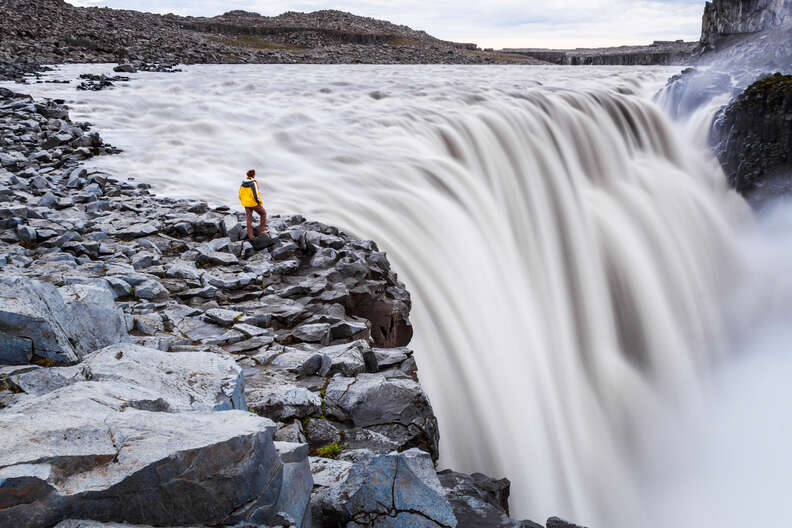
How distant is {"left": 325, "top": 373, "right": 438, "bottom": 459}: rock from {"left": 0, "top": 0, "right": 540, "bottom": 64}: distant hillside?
124 feet

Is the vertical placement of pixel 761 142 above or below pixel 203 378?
above

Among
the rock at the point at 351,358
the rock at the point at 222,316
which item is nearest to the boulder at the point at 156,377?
the rock at the point at 351,358

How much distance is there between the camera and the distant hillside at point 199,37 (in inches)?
1743

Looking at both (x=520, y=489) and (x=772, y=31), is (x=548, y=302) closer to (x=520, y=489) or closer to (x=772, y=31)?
(x=520, y=489)

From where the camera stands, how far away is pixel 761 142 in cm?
2047

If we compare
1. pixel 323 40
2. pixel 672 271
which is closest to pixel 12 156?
pixel 672 271

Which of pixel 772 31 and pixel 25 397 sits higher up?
pixel 772 31

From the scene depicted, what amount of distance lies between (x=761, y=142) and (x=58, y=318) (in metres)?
22.4

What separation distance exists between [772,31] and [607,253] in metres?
30.4

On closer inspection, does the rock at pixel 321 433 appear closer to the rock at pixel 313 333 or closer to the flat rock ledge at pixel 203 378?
the flat rock ledge at pixel 203 378

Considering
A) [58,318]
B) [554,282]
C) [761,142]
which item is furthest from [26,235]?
[761,142]

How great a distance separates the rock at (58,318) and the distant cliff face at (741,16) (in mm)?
44588

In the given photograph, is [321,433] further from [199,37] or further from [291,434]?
[199,37]

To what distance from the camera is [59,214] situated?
10070 mm
